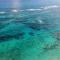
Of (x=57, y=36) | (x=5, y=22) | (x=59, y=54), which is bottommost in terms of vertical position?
(x=59, y=54)

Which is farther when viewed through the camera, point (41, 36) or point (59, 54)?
point (41, 36)

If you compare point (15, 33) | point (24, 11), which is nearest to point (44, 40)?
→ point (15, 33)

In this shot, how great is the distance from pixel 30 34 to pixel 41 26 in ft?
0.66

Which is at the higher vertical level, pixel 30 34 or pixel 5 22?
pixel 5 22

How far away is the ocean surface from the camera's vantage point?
6.82 ft

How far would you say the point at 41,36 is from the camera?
230 centimetres

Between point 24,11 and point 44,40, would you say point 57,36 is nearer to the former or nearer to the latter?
point 44,40

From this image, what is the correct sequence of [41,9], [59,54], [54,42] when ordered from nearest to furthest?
[59,54], [54,42], [41,9]

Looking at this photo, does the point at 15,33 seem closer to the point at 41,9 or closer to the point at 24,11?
the point at 24,11

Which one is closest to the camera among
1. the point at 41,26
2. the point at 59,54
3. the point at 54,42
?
the point at 59,54

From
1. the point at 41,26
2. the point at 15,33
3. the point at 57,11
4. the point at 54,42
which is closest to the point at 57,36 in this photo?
the point at 54,42

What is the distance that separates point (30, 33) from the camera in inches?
92.9

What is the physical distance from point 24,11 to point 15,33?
0.43 meters

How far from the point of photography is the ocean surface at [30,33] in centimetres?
208
